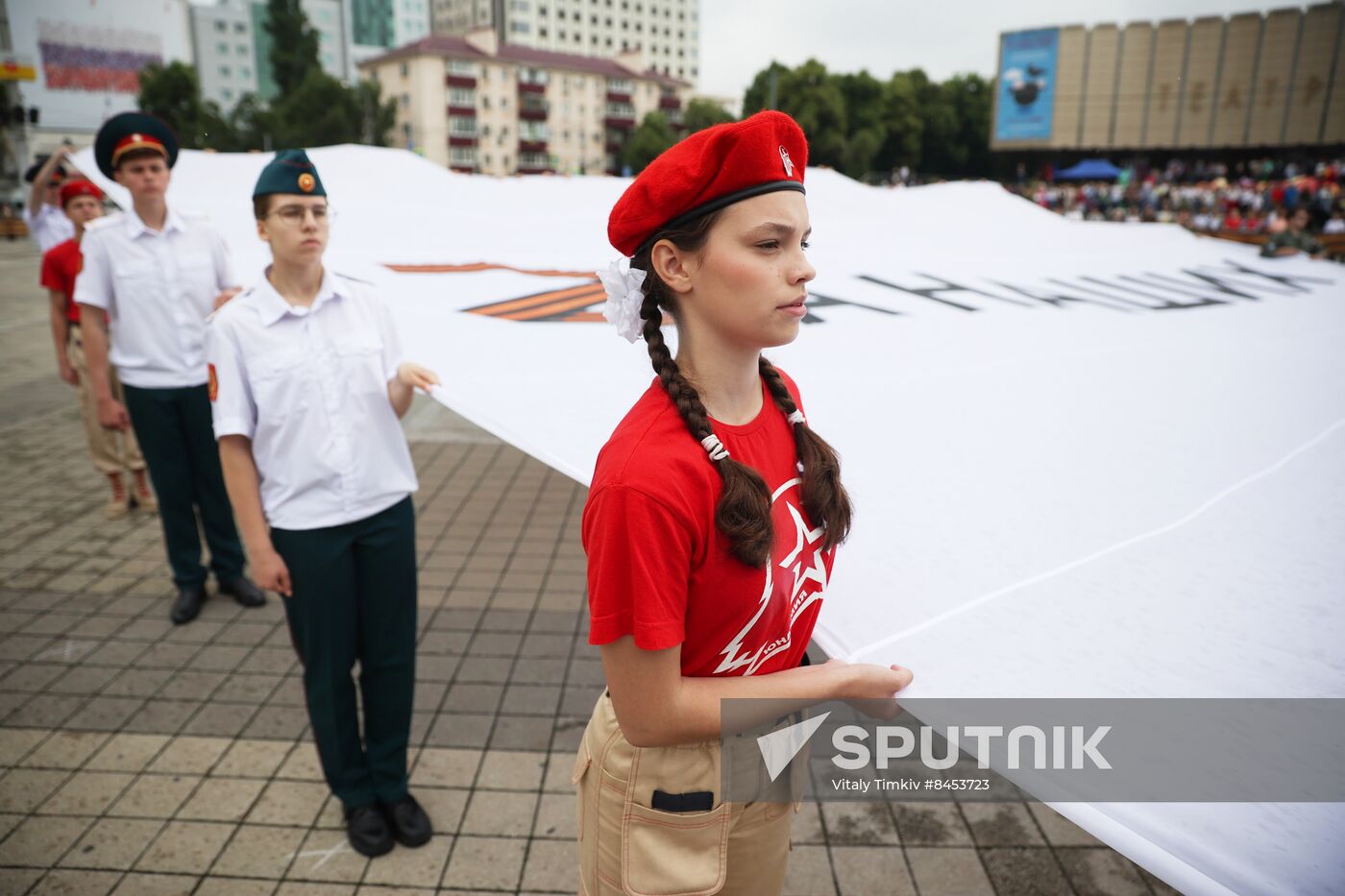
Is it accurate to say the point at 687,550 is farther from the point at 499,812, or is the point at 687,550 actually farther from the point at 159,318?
the point at 159,318

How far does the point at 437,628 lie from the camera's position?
174 inches

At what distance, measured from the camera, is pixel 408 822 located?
2.93 m

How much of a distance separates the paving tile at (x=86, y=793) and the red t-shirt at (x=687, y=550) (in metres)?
2.79

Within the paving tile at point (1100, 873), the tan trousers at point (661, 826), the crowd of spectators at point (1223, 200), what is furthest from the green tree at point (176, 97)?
the tan trousers at point (661, 826)

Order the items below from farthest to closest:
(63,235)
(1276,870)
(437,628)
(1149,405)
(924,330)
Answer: (63,235) → (437,628) → (924,330) → (1149,405) → (1276,870)

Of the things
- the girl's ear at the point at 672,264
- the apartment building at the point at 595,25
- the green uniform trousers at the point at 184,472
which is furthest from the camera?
the apartment building at the point at 595,25

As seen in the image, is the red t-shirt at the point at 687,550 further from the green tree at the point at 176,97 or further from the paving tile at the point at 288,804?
the green tree at the point at 176,97

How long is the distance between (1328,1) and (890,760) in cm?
5424

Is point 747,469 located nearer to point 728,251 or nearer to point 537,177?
point 728,251

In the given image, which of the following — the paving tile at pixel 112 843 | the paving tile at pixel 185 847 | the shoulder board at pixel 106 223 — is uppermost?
the shoulder board at pixel 106 223

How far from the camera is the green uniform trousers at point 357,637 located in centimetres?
259

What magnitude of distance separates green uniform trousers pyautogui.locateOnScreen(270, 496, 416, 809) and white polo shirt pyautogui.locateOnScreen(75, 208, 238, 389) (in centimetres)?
205

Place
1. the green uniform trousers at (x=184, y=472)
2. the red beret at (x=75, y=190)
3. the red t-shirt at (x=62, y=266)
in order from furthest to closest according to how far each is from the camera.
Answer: the red beret at (x=75, y=190), the red t-shirt at (x=62, y=266), the green uniform trousers at (x=184, y=472)

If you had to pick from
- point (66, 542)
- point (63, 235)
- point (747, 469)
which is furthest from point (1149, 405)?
point (63, 235)
